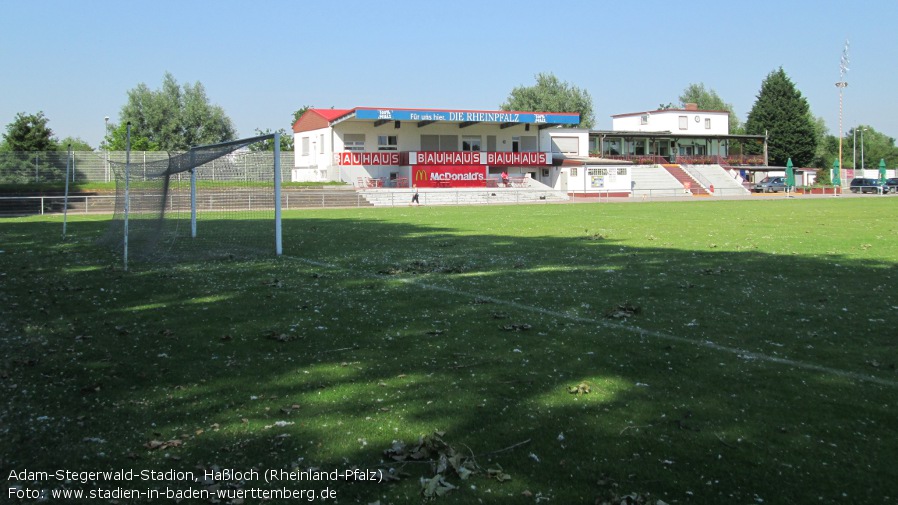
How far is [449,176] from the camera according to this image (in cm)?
7194

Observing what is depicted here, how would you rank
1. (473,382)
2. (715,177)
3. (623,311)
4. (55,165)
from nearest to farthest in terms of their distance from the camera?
(473,382) < (623,311) < (55,165) < (715,177)

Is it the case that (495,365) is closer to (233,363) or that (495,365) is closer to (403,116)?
(233,363)

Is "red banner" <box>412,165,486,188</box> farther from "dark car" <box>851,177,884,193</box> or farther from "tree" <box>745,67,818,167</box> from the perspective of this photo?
"tree" <box>745,67,818,167</box>

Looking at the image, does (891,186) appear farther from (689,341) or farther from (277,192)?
(689,341)

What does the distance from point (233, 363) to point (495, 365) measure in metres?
2.75

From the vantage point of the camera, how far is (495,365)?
7.45 meters

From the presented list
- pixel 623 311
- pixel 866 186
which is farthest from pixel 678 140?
pixel 623 311

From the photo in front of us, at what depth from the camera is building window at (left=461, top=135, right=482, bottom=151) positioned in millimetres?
78594

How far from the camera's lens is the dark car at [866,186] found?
258 feet

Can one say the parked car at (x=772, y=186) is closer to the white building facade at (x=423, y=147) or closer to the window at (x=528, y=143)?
the white building facade at (x=423, y=147)

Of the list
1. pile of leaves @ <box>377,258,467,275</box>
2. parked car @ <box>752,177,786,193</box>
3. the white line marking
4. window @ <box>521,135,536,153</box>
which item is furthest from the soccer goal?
parked car @ <box>752,177,786,193</box>

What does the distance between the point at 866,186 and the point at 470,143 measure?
43189 mm

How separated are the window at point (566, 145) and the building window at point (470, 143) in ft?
41.5

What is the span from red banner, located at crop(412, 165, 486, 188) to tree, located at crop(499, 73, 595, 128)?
54.5m
